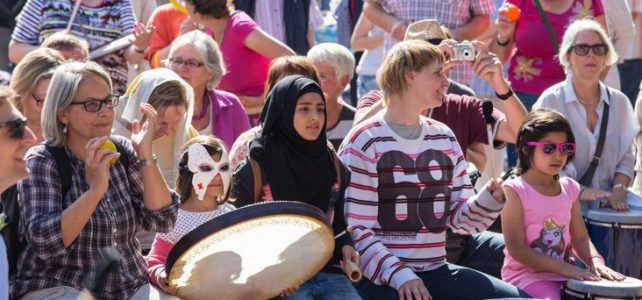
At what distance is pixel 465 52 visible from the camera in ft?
18.9

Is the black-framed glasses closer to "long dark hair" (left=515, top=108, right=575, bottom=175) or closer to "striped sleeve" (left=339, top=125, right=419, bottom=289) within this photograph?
"striped sleeve" (left=339, top=125, right=419, bottom=289)

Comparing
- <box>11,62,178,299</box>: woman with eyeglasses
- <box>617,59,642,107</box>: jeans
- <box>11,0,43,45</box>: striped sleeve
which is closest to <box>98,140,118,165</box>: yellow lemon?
<box>11,62,178,299</box>: woman with eyeglasses

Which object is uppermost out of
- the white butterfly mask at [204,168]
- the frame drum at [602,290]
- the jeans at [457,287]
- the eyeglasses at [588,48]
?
the eyeglasses at [588,48]

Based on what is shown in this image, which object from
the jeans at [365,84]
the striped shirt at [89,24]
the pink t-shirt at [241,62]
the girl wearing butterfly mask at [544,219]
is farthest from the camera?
the jeans at [365,84]

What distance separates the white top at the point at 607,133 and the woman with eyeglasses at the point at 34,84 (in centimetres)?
281

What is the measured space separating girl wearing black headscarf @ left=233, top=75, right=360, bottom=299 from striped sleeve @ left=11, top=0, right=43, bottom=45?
294 cm

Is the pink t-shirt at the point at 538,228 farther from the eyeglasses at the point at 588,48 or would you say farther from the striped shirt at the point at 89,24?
the striped shirt at the point at 89,24

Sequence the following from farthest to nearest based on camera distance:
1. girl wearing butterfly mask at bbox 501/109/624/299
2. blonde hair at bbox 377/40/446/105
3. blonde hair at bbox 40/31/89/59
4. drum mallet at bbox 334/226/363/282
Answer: blonde hair at bbox 40/31/89/59 < girl wearing butterfly mask at bbox 501/109/624/299 < blonde hair at bbox 377/40/446/105 < drum mallet at bbox 334/226/363/282

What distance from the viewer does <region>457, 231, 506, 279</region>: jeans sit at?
19.1 feet

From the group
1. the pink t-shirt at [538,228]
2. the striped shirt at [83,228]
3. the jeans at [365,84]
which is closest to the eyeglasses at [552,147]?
the pink t-shirt at [538,228]

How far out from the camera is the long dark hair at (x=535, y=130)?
18.7 ft

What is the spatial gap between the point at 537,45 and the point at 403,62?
9.55 ft

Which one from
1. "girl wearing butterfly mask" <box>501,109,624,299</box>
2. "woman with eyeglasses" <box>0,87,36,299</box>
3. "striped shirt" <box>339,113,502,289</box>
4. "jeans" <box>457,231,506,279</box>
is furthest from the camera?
"jeans" <box>457,231,506,279</box>

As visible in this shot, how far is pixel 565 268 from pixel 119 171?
2.19 meters
